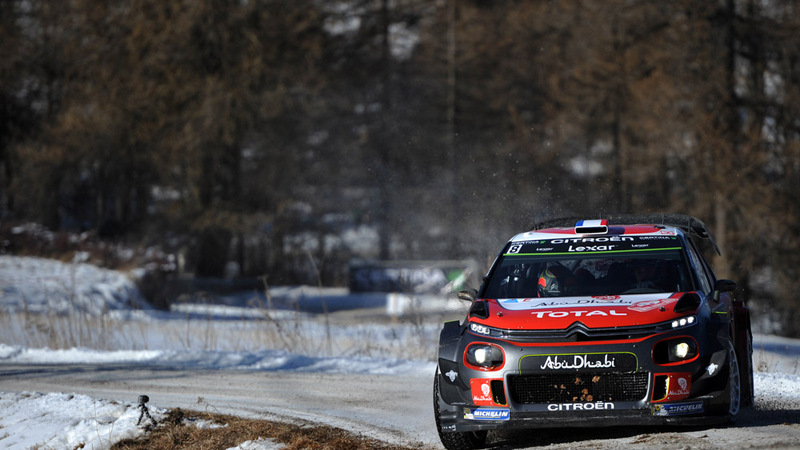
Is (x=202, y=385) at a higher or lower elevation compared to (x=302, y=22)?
lower

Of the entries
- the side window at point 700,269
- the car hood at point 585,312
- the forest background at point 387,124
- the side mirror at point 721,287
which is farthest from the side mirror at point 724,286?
the forest background at point 387,124

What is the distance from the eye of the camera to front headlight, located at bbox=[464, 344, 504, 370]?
6.12m

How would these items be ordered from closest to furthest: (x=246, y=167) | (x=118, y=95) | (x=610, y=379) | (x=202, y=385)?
(x=610, y=379) < (x=202, y=385) < (x=118, y=95) < (x=246, y=167)


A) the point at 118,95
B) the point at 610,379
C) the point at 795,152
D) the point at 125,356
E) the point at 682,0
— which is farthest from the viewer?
the point at 118,95

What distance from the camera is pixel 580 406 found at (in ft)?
19.6

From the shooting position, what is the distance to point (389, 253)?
36656 millimetres

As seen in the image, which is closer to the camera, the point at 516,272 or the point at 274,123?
the point at 516,272

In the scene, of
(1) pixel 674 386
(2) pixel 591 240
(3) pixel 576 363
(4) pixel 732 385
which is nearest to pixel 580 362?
(3) pixel 576 363

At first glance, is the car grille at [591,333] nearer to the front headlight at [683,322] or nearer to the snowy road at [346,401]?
the front headlight at [683,322]

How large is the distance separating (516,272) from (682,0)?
802 inches

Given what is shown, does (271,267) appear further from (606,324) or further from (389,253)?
(606,324)

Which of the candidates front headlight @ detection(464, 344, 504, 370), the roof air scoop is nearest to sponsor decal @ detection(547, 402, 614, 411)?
front headlight @ detection(464, 344, 504, 370)

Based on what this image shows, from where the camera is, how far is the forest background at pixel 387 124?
24.7 metres

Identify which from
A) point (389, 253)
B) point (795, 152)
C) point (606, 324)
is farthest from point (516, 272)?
point (389, 253)
